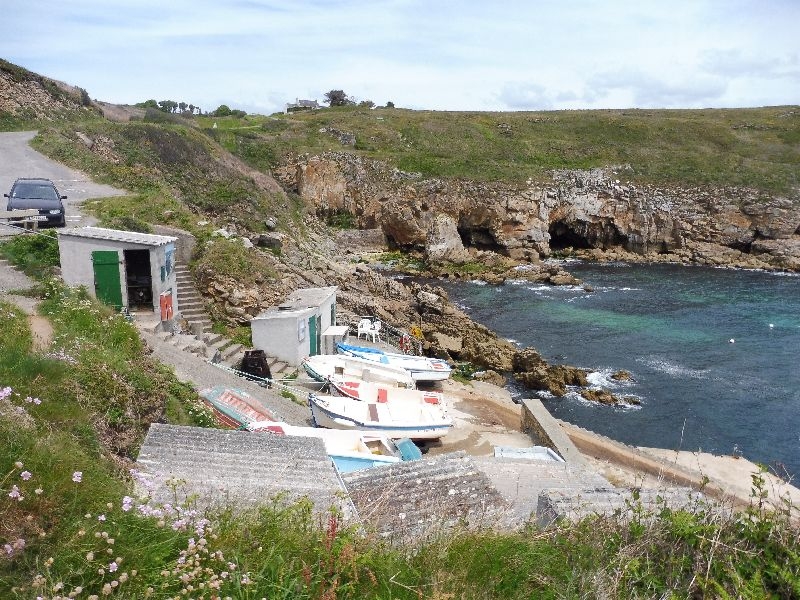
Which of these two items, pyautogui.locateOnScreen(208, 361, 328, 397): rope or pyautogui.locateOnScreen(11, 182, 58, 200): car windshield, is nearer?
pyautogui.locateOnScreen(208, 361, 328, 397): rope

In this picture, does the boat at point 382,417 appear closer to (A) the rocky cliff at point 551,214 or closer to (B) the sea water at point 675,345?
(B) the sea water at point 675,345

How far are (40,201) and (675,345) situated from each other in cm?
3177

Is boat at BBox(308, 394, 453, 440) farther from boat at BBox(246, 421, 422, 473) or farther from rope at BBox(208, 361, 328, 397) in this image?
boat at BBox(246, 421, 422, 473)

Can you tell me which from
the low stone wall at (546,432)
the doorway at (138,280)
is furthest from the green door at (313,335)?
the low stone wall at (546,432)

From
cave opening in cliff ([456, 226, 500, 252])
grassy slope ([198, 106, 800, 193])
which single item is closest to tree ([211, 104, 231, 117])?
grassy slope ([198, 106, 800, 193])

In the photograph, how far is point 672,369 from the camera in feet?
98.4

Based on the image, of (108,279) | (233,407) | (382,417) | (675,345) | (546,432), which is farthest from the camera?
Answer: (675,345)

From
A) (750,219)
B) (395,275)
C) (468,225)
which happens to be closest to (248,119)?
(468,225)

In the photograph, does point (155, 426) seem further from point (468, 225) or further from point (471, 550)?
point (468, 225)

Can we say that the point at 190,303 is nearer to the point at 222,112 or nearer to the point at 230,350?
the point at 230,350

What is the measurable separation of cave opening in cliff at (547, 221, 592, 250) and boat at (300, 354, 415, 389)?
4685 cm

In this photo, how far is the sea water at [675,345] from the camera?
23.5 meters

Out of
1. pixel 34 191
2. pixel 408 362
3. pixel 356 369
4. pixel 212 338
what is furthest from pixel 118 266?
pixel 408 362

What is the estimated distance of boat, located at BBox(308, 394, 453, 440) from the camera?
1730 cm
